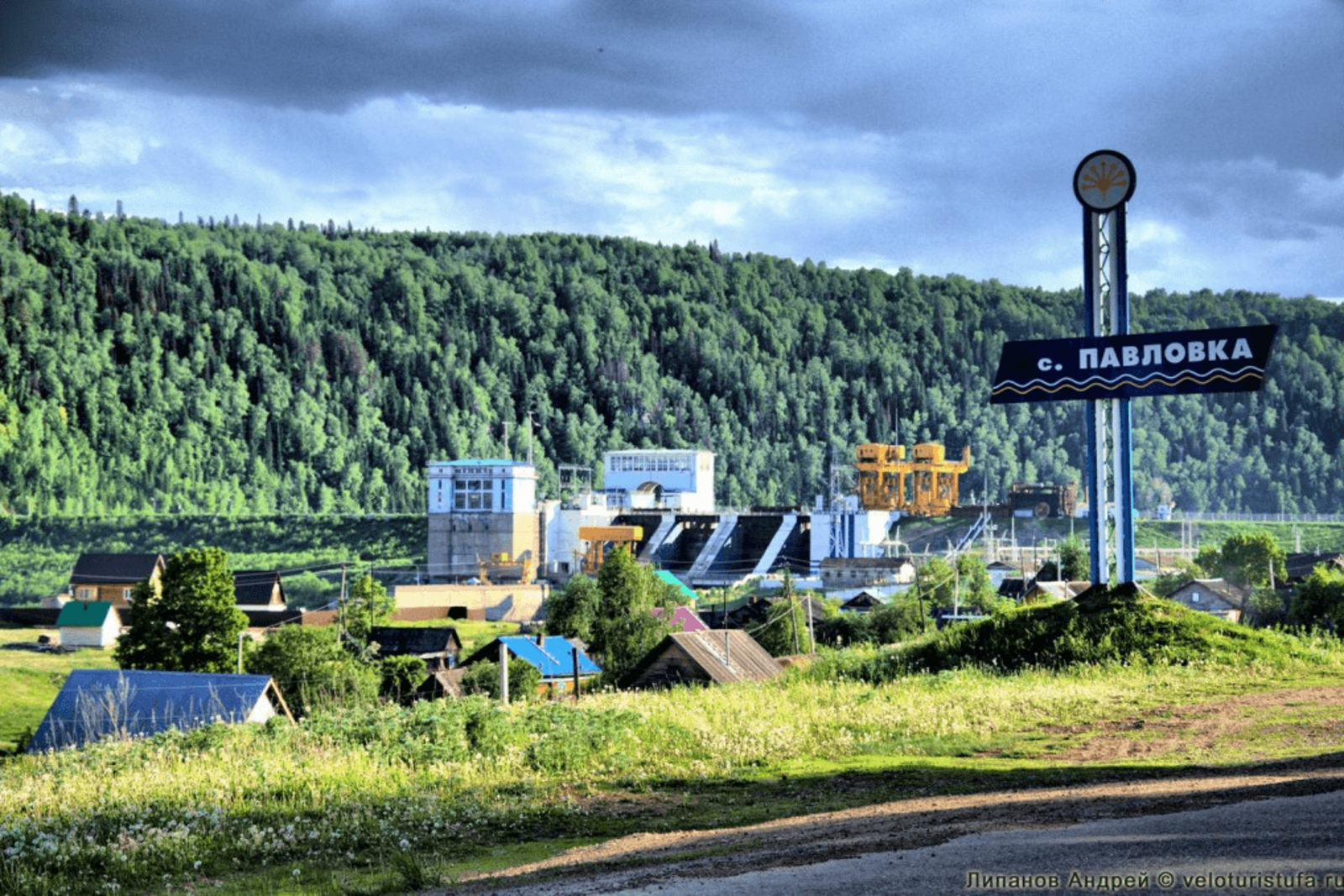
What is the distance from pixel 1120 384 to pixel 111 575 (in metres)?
73.1

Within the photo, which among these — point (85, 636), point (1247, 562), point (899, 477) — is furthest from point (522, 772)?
point (899, 477)

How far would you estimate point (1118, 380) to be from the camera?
22328 mm

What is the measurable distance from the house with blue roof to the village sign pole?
17.2 meters

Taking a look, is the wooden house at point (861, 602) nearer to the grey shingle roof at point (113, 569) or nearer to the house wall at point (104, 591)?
the grey shingle roof at point (113, 569)

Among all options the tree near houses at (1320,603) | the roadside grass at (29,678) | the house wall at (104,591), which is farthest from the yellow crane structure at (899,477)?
the tree near houses at (1320,603)

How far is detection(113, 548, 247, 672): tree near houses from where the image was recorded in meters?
41.9

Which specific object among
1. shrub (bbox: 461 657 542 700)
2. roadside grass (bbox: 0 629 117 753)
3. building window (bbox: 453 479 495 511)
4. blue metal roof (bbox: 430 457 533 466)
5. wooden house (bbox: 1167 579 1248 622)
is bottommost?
roadside grass (bbox: 0 629 117 753)

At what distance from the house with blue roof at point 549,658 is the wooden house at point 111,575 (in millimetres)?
43261

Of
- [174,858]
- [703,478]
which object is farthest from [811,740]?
[703,478]

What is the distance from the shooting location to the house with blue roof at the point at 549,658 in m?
38.9

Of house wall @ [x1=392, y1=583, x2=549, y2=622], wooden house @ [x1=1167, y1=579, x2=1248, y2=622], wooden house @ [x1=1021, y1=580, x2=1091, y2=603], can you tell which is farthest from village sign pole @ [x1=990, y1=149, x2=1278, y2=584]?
house wall @ [x1=392, y1=583, x2=549, y2=622]

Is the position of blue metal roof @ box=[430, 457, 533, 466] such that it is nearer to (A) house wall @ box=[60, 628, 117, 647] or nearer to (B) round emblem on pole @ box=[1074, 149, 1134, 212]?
(A) house wall @ box=[60, 628, 117, 647]

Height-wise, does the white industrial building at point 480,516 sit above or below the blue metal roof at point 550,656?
above

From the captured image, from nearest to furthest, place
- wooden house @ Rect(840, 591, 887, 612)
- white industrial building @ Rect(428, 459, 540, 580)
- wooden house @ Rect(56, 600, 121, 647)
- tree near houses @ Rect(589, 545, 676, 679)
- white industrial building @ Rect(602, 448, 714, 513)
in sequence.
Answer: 1. tree near houses @ Rect(589, 545, 676, 679)
2. wooden house @ Rect(56, 600, 121, 647)
3. wooden house @ Rect(840, 591, 887, 612)
4. white industrial building @ Rect(428, 459, 540, 580)
5. white industrial building @ Rect(602, 448, 714, 513)
